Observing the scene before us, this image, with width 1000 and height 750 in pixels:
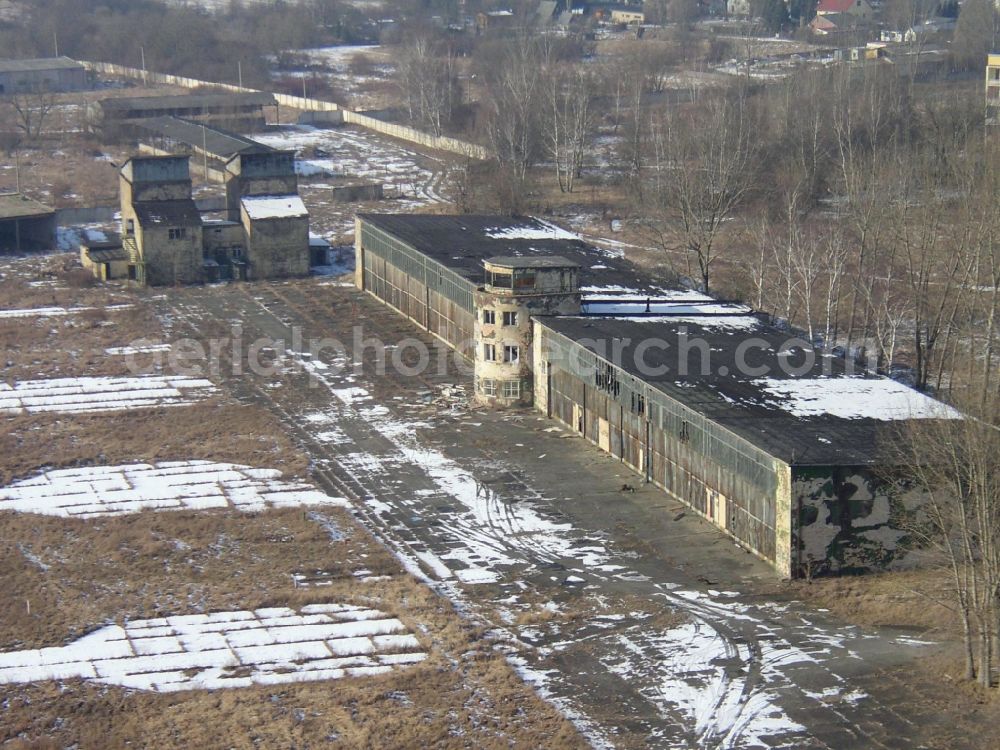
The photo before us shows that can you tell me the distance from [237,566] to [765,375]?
16.3 m

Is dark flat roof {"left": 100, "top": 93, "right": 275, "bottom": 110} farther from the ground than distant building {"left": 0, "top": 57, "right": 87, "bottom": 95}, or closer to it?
closer to it

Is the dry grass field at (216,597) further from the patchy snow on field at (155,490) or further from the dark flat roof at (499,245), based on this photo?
the dark flat roof at (499,245)

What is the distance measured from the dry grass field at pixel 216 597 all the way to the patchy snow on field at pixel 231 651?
39cm

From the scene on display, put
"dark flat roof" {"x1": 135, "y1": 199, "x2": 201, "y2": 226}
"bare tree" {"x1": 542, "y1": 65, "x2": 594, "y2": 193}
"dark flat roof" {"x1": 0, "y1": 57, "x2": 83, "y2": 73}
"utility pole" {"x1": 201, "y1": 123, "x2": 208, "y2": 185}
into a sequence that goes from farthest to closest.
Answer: "dark flat roof" {"x1": 0, "y1": 57, "x2": 83, "y2": 73}, "bare tree" {"x1": 542, "y1": 65, "x2": 594, "y2": 193}, "utility pole" {"x1": 201, "y1": 123, "x2": 208, "y2": 185}, "dark flat roof" {"x1": 135, "y1": 199, "x2": 201, "y2": 226}

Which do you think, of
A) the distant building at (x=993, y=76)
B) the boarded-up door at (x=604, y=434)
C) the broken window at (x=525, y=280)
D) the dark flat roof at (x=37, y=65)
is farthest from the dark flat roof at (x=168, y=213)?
the dark flat roof at (x=37, y=65)

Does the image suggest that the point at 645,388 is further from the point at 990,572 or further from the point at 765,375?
the point at 990,572

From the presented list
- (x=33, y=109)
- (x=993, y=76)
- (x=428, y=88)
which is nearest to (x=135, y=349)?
(x=428, y=88)

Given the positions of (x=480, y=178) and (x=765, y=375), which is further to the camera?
(x=480, y=178)

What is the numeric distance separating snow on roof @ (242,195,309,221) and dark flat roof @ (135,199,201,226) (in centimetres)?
261

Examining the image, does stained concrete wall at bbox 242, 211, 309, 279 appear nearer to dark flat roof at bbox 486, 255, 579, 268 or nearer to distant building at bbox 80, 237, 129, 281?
distant building at bbox 80, 237, 129, 281

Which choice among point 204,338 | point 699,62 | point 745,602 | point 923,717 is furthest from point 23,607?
point 699,62

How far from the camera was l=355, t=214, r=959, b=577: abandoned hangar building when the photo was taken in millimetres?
36094

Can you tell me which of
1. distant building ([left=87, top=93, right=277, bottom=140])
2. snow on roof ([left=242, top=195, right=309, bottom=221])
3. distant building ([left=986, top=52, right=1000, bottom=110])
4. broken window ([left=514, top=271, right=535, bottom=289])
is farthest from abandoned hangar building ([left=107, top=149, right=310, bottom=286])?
distant building ([left=986, top=52, right=1000, bottom=110])

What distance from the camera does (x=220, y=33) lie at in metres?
151
